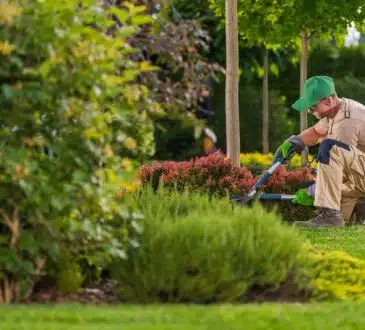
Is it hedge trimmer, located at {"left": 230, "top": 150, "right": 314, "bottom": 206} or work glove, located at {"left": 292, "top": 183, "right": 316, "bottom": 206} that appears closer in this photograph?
hedge trimmer, located at {"left": 230, "top": 150, "right": 314, "bottom": 206}

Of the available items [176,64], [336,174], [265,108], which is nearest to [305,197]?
[336,174]

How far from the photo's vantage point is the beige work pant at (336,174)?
34.2 ft

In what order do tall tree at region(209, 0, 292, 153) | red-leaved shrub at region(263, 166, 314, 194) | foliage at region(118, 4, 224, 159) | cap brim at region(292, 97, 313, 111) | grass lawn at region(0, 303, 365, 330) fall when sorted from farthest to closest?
tall tree at region(209, 0, 292, 153), red-leaved shrub at region(263, 166, 314, 194), cap brim at region(292, 97, 313, 111), foliage at region(118, 4, 224, 159), grass lawn at region(0, 303, 365, 330)

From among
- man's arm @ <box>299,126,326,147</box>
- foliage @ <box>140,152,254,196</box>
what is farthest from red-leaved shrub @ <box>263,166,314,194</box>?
man's arm @ <box>299,126,326,147</box>

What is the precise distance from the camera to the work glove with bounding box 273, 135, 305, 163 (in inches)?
416

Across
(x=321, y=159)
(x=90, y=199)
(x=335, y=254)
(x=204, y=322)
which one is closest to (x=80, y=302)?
(x=90, y=199)

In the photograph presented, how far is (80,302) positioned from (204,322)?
1034 millimetres

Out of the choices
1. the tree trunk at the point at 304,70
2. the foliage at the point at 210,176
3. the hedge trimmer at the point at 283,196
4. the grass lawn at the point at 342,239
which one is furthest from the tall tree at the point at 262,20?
the grass lawn at the point at 342,239

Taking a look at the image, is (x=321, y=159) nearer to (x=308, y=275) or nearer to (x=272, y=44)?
(x=308, y=275)

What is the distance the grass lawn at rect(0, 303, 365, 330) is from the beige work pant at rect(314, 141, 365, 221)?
4.65 m

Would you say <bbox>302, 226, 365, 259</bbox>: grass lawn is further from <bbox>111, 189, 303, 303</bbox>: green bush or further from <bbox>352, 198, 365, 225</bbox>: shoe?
<bbox>111, 189, 303, 303</bbox>: green bush

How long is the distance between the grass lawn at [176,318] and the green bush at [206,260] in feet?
1.35

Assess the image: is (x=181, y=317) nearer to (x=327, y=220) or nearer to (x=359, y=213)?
(x=327, y=220)

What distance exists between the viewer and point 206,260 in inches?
248
